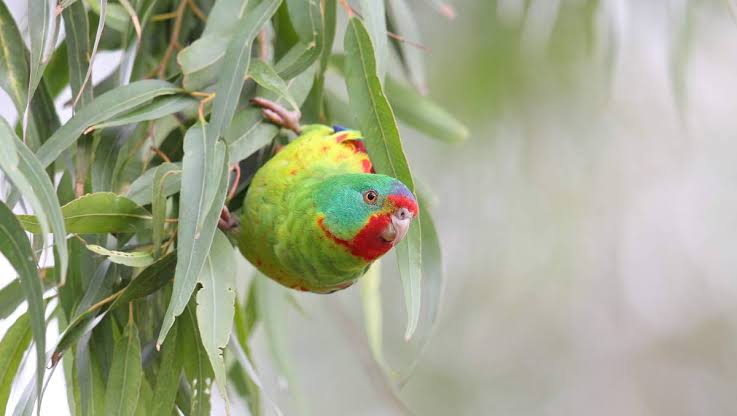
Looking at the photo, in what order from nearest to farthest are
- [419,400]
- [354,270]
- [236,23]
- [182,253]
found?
[182,253] → [354,270] → [236,23] → [419,400]

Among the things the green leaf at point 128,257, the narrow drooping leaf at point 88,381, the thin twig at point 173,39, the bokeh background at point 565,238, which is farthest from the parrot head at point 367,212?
the bokeh background at point 565,238

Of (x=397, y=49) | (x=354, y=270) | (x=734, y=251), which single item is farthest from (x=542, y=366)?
(x=354, y=270)

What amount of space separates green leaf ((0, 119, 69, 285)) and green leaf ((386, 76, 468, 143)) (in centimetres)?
110

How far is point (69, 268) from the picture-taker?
160cm

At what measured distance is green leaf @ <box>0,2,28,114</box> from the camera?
4.89 feet

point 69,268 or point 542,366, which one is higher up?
point 69,268

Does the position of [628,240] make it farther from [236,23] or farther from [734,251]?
[236,23]

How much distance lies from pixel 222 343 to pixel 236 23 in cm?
65

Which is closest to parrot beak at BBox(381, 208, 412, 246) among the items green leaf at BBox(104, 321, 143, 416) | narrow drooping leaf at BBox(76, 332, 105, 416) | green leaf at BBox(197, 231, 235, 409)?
green leaf at BBox(197, 231, 235, 409)

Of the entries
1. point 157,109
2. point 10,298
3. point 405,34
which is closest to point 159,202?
point 157,109

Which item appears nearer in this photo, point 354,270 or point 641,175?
point 354,270

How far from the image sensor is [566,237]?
5156 millimetres

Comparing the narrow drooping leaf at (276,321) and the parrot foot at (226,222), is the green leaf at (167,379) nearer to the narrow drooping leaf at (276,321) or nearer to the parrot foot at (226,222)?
the parrot foot at (226,222)

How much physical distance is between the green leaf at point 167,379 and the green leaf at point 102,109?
0.40m
